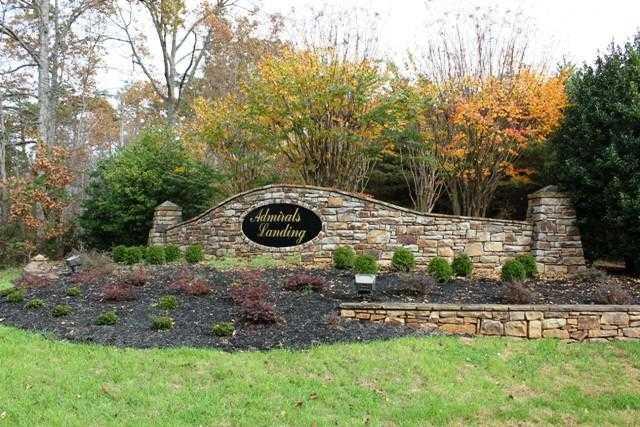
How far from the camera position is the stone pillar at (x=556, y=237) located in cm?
970

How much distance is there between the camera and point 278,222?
10.3 m

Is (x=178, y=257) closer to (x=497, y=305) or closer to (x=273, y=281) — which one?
(x=273, y=281)

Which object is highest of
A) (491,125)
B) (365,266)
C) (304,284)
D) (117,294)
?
(491,125)

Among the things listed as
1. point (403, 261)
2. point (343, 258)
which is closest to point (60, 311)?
point (343, 258)

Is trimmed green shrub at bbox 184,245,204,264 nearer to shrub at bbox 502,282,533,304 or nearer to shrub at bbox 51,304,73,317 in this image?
shrub at bbox 51,304,73,317

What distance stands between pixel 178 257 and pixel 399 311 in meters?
5.07

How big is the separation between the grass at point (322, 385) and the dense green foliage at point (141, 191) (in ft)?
21.5

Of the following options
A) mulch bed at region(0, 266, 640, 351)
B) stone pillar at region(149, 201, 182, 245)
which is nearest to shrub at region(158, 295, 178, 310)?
mulch bed at region(0, 266, 640, 351)

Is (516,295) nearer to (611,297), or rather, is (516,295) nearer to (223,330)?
(611,297)

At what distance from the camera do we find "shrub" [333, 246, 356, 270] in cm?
934

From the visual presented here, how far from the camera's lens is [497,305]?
21.6 feet

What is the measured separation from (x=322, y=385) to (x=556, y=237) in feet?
20.8

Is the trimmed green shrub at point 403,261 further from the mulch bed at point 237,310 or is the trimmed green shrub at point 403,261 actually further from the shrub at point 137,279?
the shrub at point 137,279

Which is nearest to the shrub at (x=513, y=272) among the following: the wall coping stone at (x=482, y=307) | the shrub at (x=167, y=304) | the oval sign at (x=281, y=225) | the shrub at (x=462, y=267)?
the shrub at (x=462, y=267)
